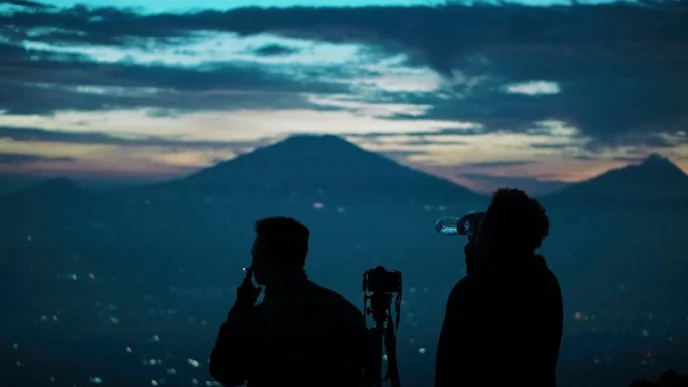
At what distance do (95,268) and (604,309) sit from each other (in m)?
32.8

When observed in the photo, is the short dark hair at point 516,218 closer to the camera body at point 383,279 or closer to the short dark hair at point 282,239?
the short dark hair at point 282,239

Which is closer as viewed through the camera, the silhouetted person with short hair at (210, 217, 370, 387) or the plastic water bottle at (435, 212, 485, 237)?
the silhouetted person with short hair at (210, 217, 370, 387)

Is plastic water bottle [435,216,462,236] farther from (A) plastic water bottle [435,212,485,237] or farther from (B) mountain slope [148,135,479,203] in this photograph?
(B) mountain slope [148,135,479,203]

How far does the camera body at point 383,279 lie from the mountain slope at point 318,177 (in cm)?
6418

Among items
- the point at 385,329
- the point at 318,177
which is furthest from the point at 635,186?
the point at 385,329

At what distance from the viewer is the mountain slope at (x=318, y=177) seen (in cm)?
7206

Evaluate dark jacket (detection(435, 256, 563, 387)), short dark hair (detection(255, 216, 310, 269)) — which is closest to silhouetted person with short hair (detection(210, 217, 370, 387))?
short dark hair (detection(255, 216, 310, 269))

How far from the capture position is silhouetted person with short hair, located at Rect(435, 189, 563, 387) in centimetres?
231

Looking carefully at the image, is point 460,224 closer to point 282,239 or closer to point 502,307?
point 502,307

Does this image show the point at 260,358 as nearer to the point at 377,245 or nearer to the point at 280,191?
the point at 377,245

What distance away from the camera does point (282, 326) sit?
2404 mm

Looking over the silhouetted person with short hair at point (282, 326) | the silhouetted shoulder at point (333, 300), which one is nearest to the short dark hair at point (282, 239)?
the silhouetted person with short hair at point (282, 326)

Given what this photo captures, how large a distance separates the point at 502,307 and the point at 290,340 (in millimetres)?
596

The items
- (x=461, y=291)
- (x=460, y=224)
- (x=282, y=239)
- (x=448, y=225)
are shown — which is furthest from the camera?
(x=448, y=225)
